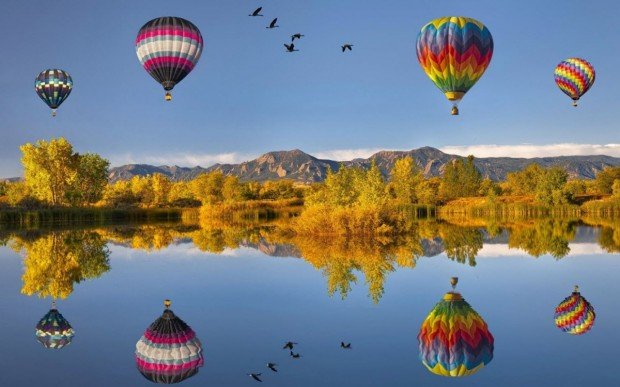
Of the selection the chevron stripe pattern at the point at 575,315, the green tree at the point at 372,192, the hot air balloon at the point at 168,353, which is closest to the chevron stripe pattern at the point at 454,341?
the chevron stripe pattern at the point at 575,315

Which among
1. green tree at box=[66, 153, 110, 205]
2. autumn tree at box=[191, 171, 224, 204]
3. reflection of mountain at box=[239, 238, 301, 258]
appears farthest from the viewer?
autumn tree at box=[191, 171, 224, 204]

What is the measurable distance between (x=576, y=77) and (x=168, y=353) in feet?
160

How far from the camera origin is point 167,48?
107 feet

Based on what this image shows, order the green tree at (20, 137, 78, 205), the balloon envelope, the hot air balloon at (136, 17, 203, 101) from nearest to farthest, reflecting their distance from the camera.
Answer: the balloon envelope, the hot air balloon at (136, 17, 203, 101), the green tree at (20, 137, 78, 205)

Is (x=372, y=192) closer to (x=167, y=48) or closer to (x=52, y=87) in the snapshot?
(x=167, y=48)

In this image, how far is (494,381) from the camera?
418 inches

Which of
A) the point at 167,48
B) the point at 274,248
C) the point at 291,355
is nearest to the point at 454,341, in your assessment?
the point at 291,355

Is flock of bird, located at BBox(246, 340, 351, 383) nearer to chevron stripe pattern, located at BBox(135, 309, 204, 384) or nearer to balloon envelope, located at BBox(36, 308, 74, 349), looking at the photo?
chevron stripe pattern, located at BBox(135, 309, 204, 384)

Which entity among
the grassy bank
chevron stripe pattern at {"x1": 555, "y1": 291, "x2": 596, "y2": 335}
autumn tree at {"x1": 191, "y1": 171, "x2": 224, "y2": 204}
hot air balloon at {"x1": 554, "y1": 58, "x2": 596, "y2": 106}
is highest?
hot air balloon at {"x1": 554, "y1": 58, "x2": 596, "y2": 106}

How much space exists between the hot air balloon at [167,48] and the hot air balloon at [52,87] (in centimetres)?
2192

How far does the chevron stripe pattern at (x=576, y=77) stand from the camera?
52.1 m

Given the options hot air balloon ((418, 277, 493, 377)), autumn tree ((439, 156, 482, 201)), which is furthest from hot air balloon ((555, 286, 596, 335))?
autumn tree ((439, 156, 482, 201))

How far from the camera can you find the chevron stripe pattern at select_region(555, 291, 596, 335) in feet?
47.7

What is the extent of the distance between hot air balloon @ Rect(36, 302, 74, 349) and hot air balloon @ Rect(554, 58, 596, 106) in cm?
4787
